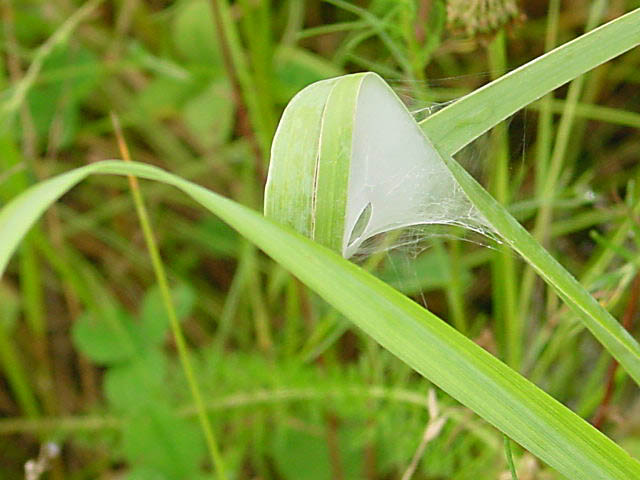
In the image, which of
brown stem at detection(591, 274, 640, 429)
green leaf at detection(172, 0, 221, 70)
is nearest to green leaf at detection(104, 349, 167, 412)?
green leaf at detection(172, 0, 221, 70)

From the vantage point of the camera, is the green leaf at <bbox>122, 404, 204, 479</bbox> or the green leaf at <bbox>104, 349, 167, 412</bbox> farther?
the green leaf at <bbox>104, 349, 167, 412</bbox>

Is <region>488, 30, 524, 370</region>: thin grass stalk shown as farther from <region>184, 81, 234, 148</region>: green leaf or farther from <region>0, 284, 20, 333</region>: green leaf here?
<region>0, 284, 20, 333</region>: green leaf

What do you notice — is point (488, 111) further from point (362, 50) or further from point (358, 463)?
point (362, 50)

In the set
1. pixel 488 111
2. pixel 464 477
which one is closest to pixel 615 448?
pixel 488 111

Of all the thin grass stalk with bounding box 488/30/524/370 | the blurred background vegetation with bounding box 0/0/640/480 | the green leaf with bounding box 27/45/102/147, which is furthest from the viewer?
the green leaf with bounding box 27/45/102/147

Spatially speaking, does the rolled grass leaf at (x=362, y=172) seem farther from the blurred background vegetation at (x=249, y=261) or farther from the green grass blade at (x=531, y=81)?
the blurred background vegetation at (x=249, y=261)
